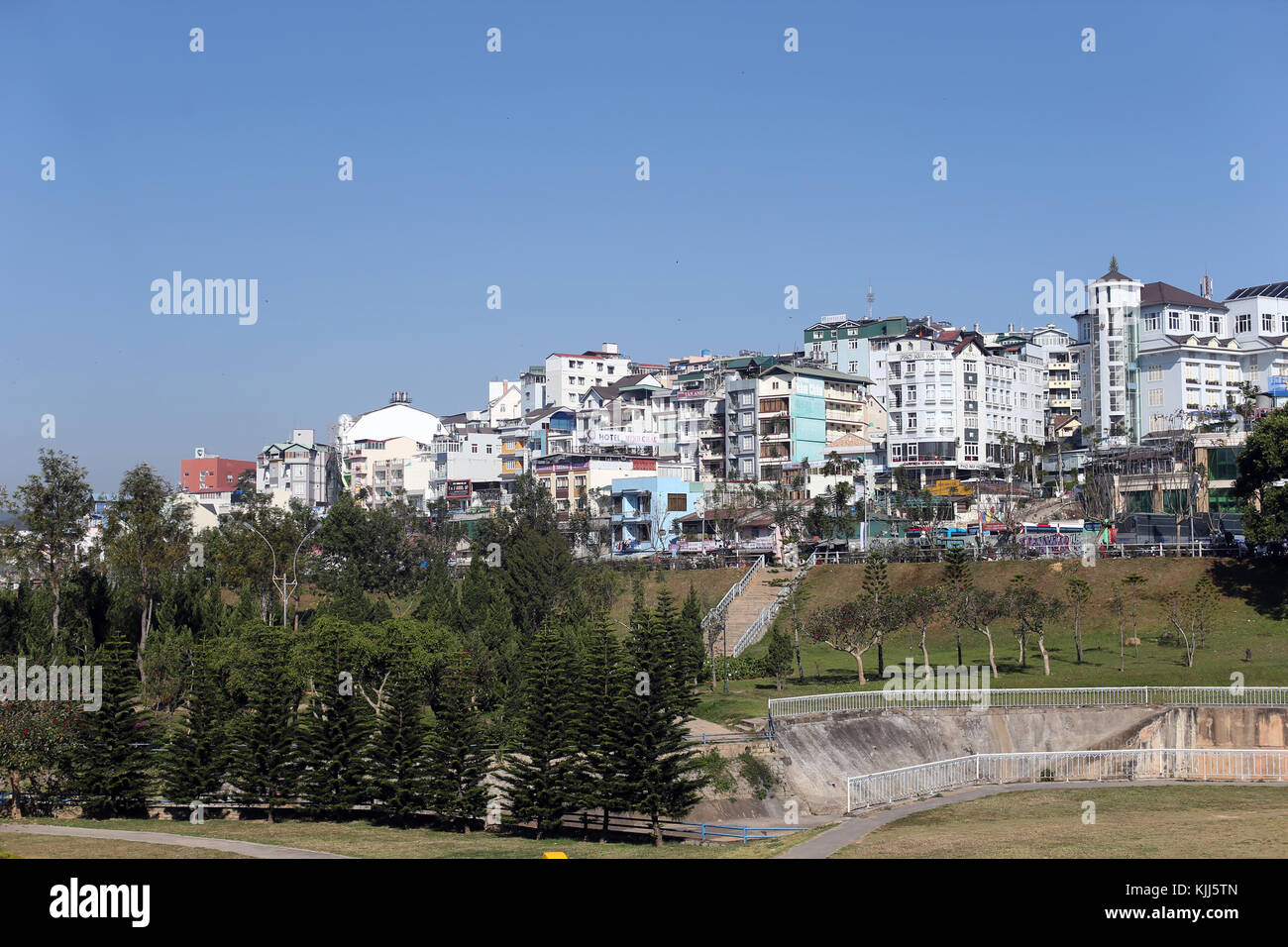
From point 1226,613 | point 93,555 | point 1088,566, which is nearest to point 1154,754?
point 1226,613

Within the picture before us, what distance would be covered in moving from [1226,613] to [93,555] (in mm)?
49879

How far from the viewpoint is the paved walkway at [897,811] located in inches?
969

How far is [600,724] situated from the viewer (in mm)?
31938

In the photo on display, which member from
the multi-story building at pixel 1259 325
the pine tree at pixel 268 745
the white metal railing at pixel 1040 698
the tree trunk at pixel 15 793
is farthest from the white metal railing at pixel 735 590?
the multi-story building at pixel 1259 325

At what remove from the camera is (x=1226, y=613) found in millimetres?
50656

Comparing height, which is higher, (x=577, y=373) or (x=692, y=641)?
(x=577, y=373)

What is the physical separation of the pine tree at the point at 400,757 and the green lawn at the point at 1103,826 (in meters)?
12.3

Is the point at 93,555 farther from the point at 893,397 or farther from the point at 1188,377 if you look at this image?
the point at 1188,377

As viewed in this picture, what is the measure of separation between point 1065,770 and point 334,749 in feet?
64.2

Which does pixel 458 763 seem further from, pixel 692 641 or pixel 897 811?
pixel 692 641

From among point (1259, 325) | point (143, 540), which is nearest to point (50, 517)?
point (143, 540)

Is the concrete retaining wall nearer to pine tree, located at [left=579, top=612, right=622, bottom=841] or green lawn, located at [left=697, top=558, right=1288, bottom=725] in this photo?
green lawn, located at [left=697, top=558, right=1288, bottom=725]

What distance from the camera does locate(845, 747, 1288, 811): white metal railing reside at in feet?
99.3
